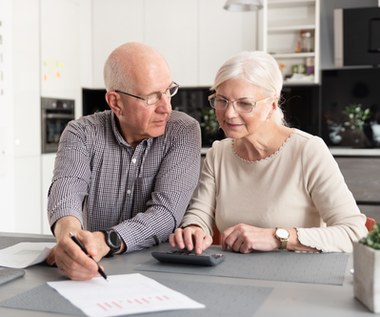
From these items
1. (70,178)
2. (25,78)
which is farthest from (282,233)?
(25,78)

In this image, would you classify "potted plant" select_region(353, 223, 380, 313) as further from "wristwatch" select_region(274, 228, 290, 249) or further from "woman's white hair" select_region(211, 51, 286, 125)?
"woman's white hair" select_region(211, 51, 286, 125)

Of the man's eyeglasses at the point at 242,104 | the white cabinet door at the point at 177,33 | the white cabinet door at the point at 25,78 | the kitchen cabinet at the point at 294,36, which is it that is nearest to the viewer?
the man's eyeglasses at the point at 242,104

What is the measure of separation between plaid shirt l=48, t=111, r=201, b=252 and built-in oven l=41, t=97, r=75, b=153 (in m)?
2.76

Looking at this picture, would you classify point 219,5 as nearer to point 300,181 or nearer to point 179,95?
point 179,95

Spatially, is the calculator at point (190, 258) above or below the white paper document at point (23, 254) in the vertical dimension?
above

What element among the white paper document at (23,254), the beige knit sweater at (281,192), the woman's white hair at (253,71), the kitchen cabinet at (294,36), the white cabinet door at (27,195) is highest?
the kitchen cabinet at (294,36)

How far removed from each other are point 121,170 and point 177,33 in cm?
350

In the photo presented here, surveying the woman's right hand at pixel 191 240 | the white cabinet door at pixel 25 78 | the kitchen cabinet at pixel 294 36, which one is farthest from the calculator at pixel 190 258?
the kitchen cabinet at pixel 294 36

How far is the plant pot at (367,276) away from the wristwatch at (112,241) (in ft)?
2.16

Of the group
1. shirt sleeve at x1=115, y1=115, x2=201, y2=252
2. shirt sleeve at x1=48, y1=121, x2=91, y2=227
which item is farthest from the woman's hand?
shirt sleeve at x1=48, y1=121, x2=91, y2=227

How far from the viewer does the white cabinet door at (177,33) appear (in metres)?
5.18

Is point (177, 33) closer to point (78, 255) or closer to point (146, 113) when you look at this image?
point (146, 113)

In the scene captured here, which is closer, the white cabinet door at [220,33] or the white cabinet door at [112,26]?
the white cabinet door at [220,33]

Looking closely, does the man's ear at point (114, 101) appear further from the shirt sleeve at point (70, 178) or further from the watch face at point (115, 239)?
the watch face at point (115, 239)
